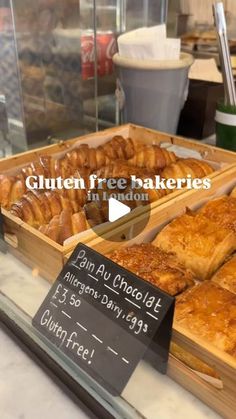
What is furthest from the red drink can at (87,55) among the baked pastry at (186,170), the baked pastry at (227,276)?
the baked pastry at (227,276)

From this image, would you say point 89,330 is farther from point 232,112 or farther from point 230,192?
point 232,112

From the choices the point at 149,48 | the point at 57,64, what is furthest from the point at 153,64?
the point at 57,64

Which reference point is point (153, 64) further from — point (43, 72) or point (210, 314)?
point (210, 314)

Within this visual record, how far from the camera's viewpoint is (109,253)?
1.00 metres

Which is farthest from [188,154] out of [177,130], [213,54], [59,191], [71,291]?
[213,54]

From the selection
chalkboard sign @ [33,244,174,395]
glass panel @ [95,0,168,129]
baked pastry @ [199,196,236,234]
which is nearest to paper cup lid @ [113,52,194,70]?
glass panel @ [95,0,168,129]

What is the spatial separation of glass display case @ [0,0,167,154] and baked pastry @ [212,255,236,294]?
3.41ft

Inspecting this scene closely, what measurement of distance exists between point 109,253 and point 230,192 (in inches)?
21.7

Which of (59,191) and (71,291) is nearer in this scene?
(71,291)

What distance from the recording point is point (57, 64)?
1706 millimetres

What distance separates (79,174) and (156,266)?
0.56m

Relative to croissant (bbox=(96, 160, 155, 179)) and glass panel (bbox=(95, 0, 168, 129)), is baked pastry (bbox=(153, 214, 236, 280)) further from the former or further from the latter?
glass panel (bbox=(95, 0, 168, 129))

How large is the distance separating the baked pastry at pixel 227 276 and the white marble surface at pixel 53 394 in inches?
10.1

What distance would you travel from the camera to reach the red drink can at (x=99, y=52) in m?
1.77
